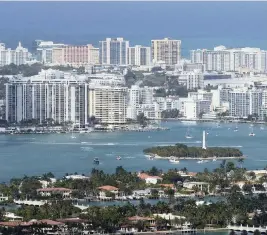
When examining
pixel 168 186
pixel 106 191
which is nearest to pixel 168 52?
pixel 168 186

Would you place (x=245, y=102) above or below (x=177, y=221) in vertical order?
above

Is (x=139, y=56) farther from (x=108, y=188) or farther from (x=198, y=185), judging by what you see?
(x=108, y=188)

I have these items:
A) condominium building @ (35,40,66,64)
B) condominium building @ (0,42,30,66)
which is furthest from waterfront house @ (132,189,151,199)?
condominium building @ (35,40,66,64)

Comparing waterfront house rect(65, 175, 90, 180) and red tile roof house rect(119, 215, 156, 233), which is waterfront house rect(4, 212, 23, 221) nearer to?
red tile roof house rect(119, 215, 156, 233)

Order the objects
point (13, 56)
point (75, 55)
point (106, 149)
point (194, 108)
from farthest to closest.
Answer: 1. point (75, 55)
2. point (13, 56)
3. point (194, 108)
4. point (106, 149)

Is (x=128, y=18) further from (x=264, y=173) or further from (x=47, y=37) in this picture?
(x=264, y=173)

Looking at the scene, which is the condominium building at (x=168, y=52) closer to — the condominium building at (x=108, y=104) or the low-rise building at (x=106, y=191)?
the condominium building at (x=108, y=104)
